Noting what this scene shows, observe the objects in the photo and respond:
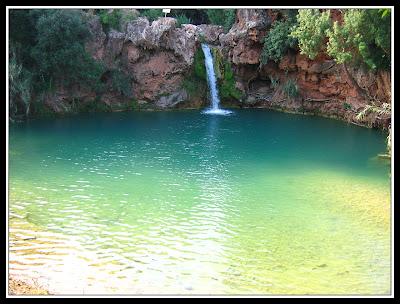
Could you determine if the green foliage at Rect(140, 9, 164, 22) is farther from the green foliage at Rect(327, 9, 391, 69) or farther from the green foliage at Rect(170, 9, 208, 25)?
the green foliage at Rect(327, 9, 391, 69)

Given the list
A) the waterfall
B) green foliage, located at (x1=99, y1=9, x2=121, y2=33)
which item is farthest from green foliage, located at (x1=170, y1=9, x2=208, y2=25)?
green foliage, located at (x1=99, y1=9, x2=121, y2=33)

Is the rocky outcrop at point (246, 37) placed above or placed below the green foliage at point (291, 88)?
above

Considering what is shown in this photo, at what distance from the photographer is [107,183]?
1816 cm

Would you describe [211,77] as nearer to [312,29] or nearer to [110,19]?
[110,19]

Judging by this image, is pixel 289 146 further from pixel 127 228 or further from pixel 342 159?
pixel 127 228

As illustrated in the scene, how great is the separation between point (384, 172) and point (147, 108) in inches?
805

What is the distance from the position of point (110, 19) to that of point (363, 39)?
1721 centimetres

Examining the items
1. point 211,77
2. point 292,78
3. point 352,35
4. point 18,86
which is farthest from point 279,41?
point 18,86

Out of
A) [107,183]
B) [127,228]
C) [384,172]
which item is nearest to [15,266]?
[127,228]

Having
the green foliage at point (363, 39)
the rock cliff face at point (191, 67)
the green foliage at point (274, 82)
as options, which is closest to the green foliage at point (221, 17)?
the rock cliff face at point (191, 67)

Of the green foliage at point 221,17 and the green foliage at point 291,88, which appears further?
the green foliage at point 221,17

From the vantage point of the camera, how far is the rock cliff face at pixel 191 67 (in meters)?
35.4

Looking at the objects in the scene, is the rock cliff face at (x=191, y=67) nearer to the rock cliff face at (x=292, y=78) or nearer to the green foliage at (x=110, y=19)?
the rock cliff face at (x=292, y=78)

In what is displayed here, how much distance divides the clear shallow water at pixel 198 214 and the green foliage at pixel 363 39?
429 centimetres
